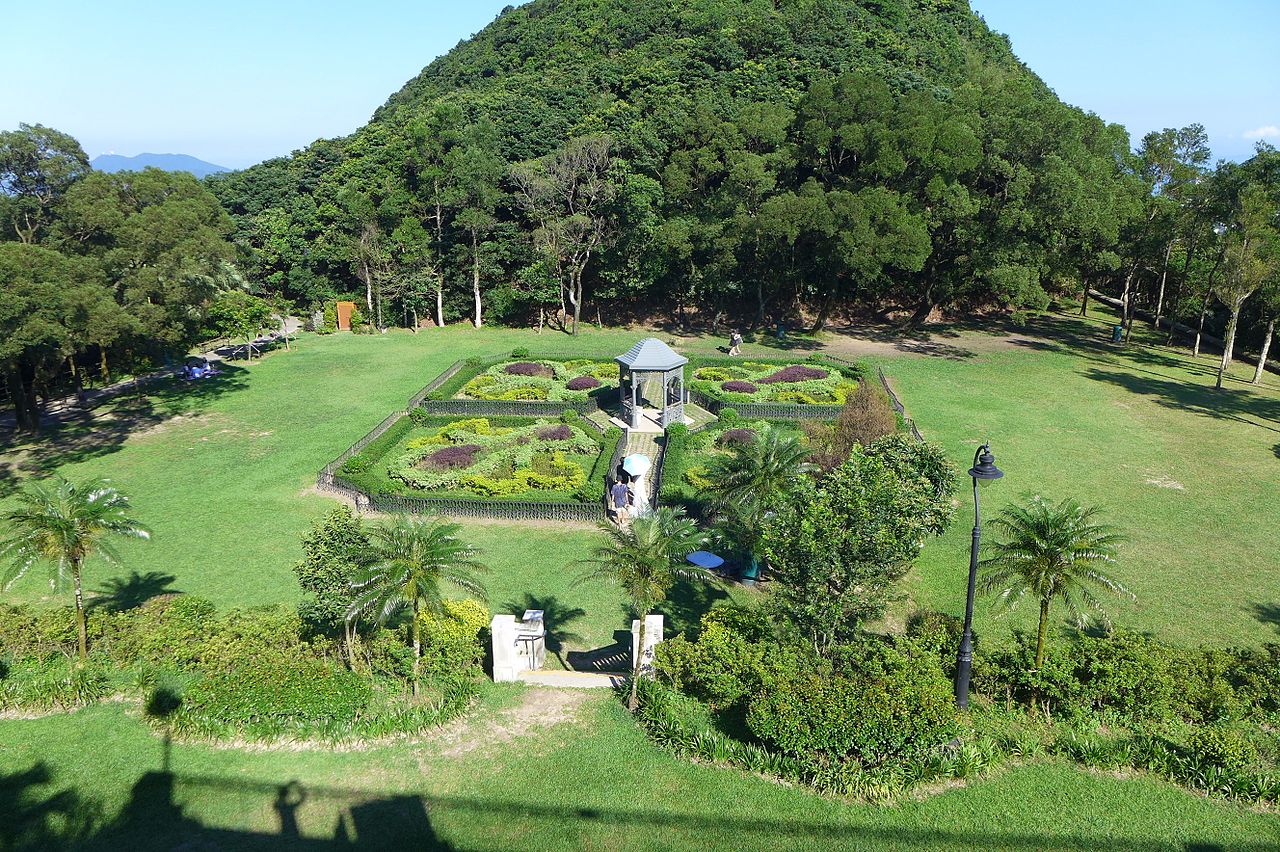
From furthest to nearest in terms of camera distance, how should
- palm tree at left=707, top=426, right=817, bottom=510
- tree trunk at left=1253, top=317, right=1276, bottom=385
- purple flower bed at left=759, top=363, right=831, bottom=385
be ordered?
purple flower bed at left=759, top=363, right=831, bottom=385 < tree trunk at left=1253, top=317, right=1276, bottom=385 < palm tree at left=707, top=426, right=817, bottom=510

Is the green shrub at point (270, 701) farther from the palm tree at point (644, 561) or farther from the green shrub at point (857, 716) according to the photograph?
the green shrub at point (857, 716)

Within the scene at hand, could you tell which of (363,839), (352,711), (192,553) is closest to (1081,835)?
(363,839)

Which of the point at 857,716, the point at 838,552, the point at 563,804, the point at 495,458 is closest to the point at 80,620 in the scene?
the point at 563,804

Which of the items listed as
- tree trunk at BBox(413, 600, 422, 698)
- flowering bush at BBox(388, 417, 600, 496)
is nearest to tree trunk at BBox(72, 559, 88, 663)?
tree trunk at BBox(413, 600, 422, 698)

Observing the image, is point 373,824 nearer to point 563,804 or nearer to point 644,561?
point 563,804

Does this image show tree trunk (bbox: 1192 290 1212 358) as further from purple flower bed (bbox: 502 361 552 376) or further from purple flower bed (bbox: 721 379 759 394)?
purple flower bed (bbox: 502 361 552 376)

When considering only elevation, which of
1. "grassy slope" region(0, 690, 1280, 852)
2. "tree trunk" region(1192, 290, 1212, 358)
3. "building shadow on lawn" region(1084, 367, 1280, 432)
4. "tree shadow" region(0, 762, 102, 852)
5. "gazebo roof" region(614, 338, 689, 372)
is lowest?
"tree shadow" region(0, 762, 102, 852)
